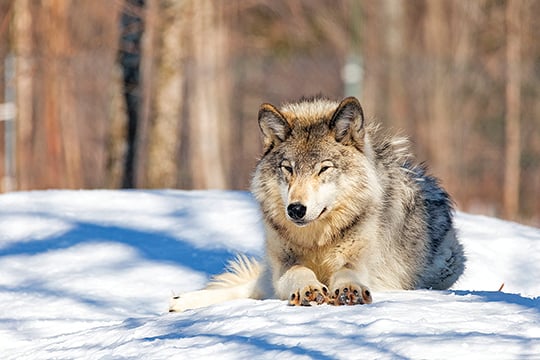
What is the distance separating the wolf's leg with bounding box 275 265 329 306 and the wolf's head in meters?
0.28

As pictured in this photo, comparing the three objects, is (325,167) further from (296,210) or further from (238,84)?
(238,84)

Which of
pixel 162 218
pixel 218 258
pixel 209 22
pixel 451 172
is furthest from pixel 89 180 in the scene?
pixel 218 258

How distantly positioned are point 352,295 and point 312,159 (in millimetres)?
925

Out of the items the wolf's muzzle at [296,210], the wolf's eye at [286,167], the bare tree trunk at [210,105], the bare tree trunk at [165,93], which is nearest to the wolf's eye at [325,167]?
the wolf's eye at [286,167]

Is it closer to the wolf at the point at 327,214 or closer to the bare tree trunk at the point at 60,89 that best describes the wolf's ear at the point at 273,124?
the wolf at the point at 327,214

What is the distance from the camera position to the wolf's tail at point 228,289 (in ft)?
18.8

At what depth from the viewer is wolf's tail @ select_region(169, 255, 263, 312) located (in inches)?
225

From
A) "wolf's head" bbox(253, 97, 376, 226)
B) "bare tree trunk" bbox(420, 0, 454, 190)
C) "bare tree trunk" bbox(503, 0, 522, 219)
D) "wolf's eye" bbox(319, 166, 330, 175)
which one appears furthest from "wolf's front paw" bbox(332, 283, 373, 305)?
"bare tree trunk" bbox(420, 0, 454, 190)

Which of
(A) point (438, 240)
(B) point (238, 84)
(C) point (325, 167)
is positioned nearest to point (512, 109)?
(B) point (238, 84)

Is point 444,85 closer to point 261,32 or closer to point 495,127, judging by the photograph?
point 495,127

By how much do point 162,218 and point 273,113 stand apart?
3022 millimetres

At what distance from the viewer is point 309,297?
15.9 ft

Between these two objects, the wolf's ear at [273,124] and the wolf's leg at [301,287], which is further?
the wolf's ear at [273,124]

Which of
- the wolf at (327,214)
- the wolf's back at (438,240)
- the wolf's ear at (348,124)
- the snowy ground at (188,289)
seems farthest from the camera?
the wolf's back at (438,240)
